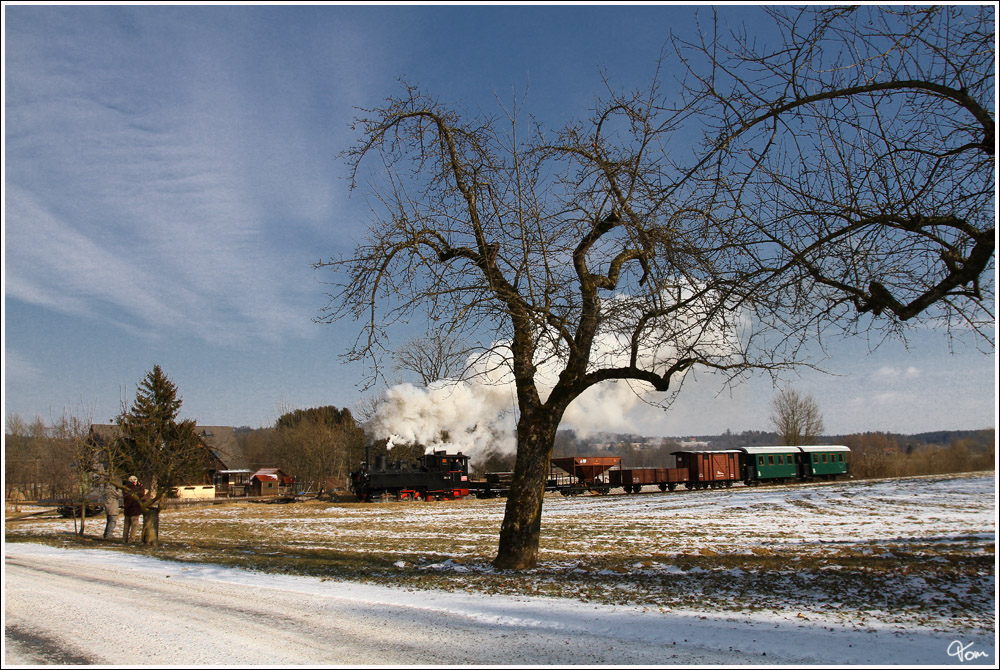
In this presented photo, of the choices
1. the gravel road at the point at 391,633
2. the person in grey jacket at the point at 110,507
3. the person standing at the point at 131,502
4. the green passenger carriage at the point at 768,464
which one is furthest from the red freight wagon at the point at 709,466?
the gravel road at the point at 391,633

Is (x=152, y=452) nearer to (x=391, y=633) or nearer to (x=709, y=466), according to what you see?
(x=391, y=633)

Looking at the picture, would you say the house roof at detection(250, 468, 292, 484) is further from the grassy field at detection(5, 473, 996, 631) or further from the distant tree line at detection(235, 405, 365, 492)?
the grassy field at detection(5, 473, 996, 631)

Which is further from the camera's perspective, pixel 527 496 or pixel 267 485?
pixel 267 485

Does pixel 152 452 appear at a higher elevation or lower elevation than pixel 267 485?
higher

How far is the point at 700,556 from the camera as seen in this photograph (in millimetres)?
10766

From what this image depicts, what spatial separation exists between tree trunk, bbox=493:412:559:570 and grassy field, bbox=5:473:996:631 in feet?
1.27

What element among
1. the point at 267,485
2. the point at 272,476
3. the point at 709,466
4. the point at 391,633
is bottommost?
the point at 267,485

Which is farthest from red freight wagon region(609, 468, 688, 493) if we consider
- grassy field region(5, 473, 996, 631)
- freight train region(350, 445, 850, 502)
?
grassy field region(5, 473, 996, 631)

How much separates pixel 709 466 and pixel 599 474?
25.5 feet

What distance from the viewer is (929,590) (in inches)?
291

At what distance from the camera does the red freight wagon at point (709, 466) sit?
4297cm

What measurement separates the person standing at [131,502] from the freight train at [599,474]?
23.4 metres

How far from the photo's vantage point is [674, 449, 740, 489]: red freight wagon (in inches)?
1692

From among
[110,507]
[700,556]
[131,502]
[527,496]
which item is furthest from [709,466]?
[527,496]
